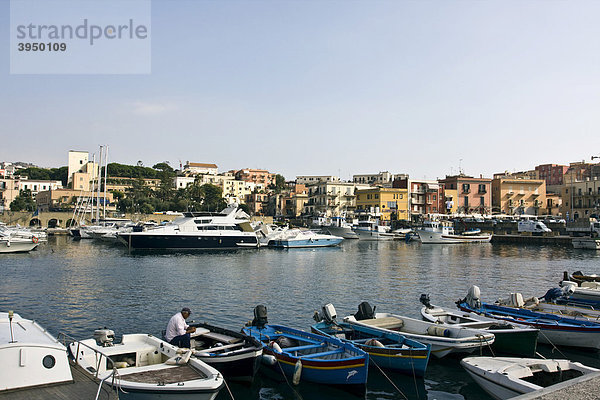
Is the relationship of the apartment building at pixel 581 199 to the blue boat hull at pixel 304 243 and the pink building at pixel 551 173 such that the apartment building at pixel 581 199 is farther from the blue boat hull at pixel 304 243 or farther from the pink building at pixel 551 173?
the pink building at pixel 551 173

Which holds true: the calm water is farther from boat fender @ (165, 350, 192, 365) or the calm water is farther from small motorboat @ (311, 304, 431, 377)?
boat fender @ (165, 350, 192, 365)

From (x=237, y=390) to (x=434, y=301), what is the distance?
13.8m

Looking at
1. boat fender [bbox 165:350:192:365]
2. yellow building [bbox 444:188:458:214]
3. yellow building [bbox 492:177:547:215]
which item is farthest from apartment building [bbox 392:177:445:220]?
boat fender [bbox 165:350:192:365]

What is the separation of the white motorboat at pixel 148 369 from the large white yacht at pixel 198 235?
1546 inches

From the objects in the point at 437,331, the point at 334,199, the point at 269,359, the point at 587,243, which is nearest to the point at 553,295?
the point at 437,331

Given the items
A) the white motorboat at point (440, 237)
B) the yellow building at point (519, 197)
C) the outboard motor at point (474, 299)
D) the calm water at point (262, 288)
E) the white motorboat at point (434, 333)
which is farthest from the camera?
the yellow building at point (519, 197)

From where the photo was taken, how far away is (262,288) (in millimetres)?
26375

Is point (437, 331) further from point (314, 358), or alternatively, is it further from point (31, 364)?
point (31, 364)

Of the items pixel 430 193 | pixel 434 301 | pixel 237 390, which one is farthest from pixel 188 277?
pixel 430 193

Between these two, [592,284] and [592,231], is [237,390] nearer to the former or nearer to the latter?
[592,284]

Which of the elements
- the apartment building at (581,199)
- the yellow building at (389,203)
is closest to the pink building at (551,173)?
the apartment building at (581,199)

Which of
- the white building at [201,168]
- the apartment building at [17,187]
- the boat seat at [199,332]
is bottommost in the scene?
the boat seat at [199,332]

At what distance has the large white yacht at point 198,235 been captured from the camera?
50.1 meters

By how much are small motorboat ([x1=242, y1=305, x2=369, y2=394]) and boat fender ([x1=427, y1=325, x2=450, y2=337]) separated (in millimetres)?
3025
